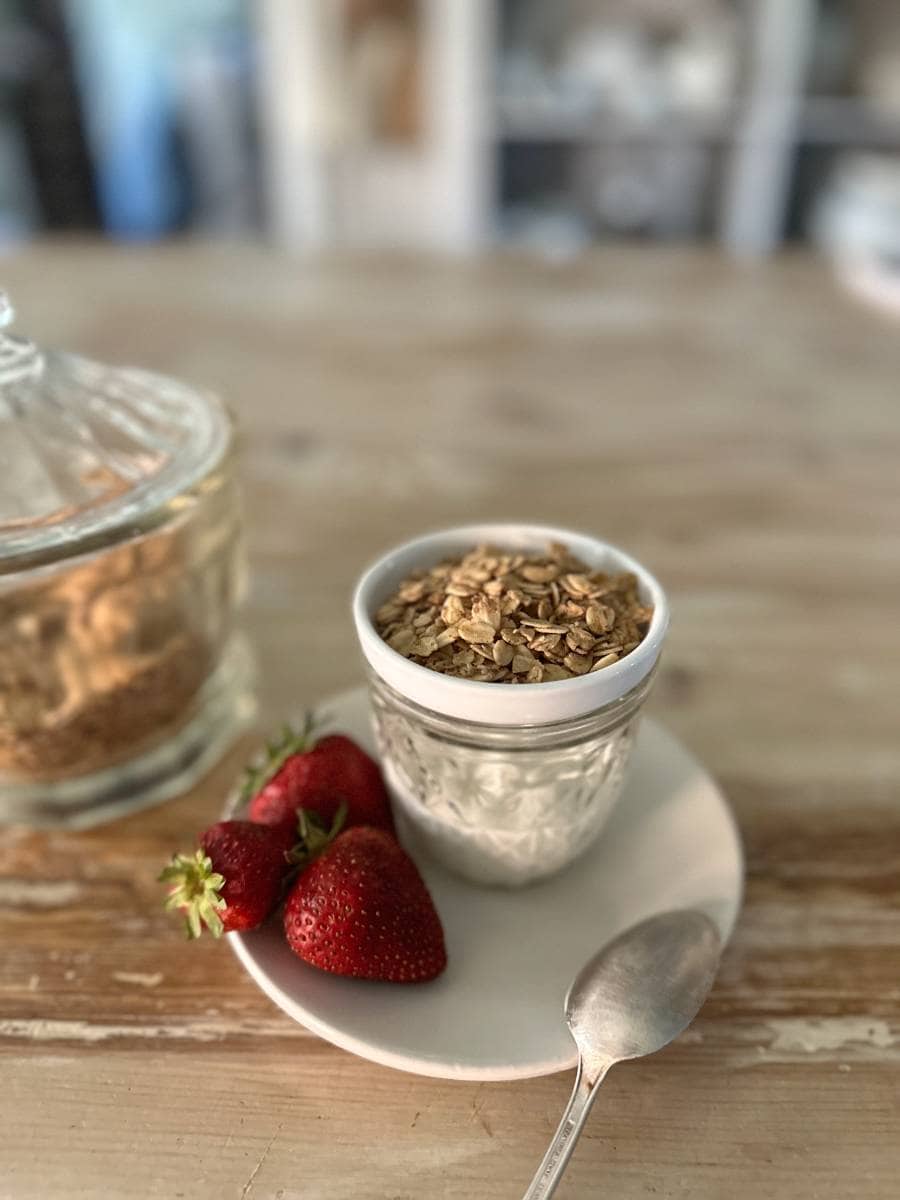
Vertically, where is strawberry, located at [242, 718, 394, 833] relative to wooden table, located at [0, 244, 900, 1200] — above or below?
above

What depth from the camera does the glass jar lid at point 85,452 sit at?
465mm

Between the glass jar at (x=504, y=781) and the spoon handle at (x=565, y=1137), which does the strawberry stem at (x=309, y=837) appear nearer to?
the glass jar at (x=504, y=781)

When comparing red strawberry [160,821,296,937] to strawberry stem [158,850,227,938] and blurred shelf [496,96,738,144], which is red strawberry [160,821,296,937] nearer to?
strawberry stem [158,850,227,938]

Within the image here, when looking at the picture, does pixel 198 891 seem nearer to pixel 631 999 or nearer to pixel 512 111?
pixel 631 999

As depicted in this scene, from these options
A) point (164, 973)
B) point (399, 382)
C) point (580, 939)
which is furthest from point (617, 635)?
point (399, 382)

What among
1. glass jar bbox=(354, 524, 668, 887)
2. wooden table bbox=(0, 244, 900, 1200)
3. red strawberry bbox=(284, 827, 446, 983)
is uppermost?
glass jar bbox=(354, 524, 668, 887)

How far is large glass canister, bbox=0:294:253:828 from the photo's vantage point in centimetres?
48

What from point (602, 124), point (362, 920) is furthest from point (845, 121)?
point (362, 920)

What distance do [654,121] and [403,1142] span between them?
2623 millimetres

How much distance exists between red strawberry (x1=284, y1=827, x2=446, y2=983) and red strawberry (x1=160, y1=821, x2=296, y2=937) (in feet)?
0.04

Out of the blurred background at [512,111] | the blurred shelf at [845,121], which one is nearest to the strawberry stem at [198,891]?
the blurred background at [512,111]

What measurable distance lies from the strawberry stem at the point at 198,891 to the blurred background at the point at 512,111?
2.01m

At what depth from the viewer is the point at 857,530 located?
811 millimetres

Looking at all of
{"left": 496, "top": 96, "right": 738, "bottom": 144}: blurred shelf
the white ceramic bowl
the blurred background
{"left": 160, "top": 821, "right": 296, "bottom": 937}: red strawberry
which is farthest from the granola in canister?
{"left": 496, "top": 96, "right": 738, "bottom": 144}: blurred shelf
